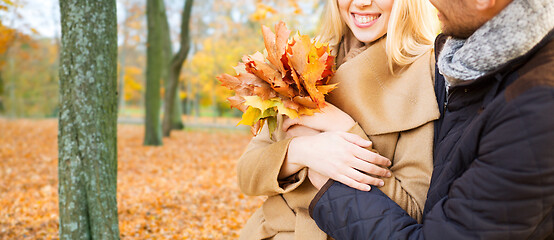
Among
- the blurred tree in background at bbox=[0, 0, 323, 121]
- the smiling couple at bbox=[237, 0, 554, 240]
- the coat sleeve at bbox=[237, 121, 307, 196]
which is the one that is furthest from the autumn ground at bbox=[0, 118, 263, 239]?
the blurred tree in background at bbox=[0, 0, 323, 121]

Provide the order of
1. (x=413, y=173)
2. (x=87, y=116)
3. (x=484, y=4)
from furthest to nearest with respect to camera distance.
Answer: (x=87, y=116)
(x=413, y=173)
(x=484, y=4)

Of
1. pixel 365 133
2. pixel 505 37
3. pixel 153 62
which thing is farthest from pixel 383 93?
pixel 153 62

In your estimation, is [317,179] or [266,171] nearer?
[317,179]

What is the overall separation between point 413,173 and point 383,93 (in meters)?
0.39

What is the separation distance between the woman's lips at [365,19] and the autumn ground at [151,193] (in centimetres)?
398

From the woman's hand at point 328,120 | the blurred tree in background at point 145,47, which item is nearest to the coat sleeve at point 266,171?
the woman's hand at point 328,120

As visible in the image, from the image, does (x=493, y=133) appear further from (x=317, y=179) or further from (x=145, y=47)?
(x=145, y=47)

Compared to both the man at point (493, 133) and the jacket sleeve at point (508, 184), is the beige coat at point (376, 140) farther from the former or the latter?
the jacket sleeve at point (508, 184)

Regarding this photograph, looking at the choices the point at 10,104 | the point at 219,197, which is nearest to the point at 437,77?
the point at 219,197

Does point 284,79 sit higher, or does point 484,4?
point 484,4

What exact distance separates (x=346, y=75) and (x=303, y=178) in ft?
1.70

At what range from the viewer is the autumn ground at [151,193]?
5512mm

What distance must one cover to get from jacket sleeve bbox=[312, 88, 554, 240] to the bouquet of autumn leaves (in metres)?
0.67

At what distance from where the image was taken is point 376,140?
182 centimetres
